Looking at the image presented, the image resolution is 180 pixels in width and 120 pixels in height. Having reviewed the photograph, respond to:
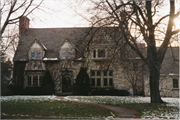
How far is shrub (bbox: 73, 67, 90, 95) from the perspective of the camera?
2686cm

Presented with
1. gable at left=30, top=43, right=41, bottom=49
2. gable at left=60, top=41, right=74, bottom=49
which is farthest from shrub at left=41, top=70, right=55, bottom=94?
gable at left=60, top=41, right=74, bottom=49

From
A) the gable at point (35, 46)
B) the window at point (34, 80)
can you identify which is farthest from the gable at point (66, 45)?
the window at point (34, 80)

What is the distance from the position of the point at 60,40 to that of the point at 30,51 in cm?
474

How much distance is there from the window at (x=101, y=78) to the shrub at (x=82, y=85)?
205cm

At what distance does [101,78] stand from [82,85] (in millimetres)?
3440

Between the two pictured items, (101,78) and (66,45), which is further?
(66,45)

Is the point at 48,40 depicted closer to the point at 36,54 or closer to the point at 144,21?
the point at 36,54

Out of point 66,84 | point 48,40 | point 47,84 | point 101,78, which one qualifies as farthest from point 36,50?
point 101,78

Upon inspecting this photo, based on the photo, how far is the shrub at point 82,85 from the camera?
1057 inches

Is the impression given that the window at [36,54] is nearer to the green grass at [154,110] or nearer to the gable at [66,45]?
the gable at [66,45]

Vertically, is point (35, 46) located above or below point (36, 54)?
above

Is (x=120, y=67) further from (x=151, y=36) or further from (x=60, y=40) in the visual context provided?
(x=151, y=36)

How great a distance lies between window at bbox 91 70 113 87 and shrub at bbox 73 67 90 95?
2.05 metres

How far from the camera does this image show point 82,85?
26953 mm
